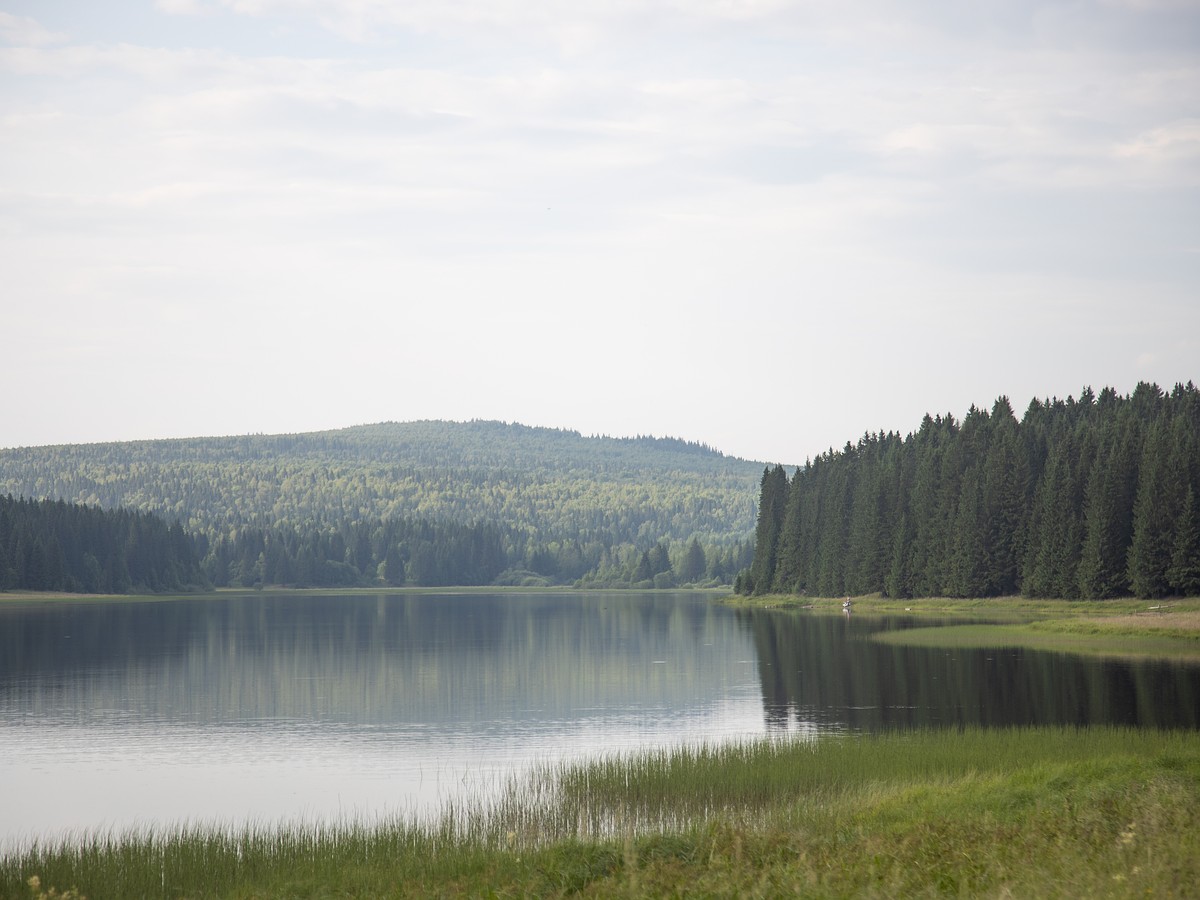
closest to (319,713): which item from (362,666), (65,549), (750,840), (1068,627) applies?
(362,666)

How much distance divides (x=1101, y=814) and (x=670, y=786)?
427 inches

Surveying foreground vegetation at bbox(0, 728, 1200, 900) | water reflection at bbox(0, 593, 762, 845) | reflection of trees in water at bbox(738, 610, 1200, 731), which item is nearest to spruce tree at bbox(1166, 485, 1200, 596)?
reflection of trees in water at bbox(738, 610, 1200, 731)

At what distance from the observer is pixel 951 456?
402 feet

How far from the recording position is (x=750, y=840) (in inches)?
857

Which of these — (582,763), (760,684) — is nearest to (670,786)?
(582,763)

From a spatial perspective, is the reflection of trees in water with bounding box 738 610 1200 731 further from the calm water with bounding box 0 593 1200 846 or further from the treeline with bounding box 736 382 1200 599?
the treeline with bounding box 736 382 1200 599

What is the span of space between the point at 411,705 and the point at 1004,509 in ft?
249

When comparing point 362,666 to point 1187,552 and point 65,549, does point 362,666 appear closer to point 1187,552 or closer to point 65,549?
point 1187,552

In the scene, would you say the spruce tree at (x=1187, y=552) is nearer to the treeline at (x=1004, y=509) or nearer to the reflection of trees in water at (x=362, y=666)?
the treeline at (x=1004, y=509)

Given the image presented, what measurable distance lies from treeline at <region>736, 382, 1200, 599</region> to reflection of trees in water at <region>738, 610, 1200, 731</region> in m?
31.1

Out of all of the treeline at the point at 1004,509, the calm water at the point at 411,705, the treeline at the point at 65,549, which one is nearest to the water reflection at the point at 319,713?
the calm water at the point at 411,705

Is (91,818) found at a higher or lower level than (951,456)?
lower

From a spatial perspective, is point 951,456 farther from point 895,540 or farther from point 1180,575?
point 1180,575

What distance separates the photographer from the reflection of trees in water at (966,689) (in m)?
42.3
